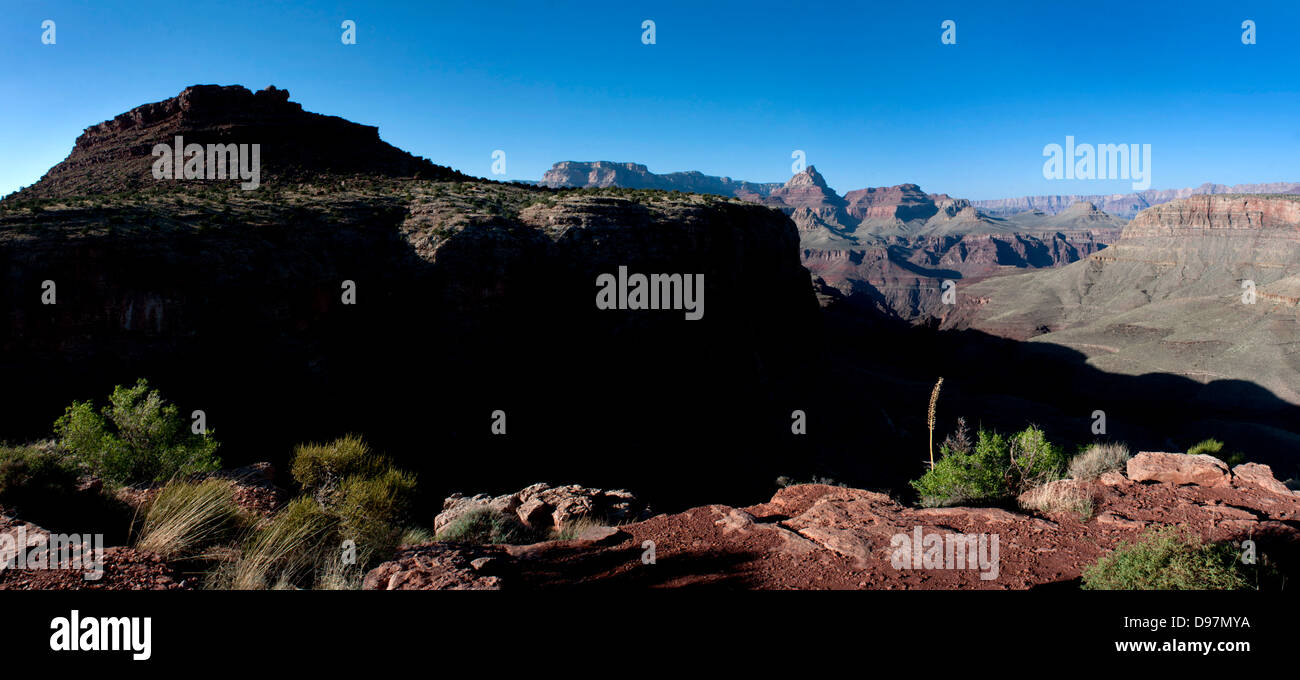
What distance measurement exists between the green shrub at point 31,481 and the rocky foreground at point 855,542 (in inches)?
155

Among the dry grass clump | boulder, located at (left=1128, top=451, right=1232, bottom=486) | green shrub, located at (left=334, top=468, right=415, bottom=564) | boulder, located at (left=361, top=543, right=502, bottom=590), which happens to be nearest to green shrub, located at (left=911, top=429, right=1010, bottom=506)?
the dry grass clump

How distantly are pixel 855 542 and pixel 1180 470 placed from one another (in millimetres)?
5523

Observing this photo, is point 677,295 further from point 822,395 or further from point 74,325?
point 74,325

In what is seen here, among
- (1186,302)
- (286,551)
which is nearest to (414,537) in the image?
(286,551)

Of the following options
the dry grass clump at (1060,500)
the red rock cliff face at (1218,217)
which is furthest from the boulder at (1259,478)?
the red rock cliff face at (1218,217)

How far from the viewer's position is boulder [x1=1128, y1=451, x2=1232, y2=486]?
7.42 m

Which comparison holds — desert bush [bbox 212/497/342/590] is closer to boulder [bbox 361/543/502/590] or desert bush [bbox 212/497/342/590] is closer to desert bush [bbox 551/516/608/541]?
boulder [bbox 361/543/502/590]

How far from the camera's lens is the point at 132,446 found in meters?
8.56

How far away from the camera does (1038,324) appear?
80.8 metres

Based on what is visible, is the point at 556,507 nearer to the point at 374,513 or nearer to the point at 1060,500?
the point at 374,513

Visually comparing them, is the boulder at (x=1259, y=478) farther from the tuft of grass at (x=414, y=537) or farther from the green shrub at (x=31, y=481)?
the green shrub at (x=31, y=481)

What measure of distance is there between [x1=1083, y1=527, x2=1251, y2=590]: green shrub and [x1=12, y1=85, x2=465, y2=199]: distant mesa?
34.2 metres

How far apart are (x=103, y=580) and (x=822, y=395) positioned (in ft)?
112
